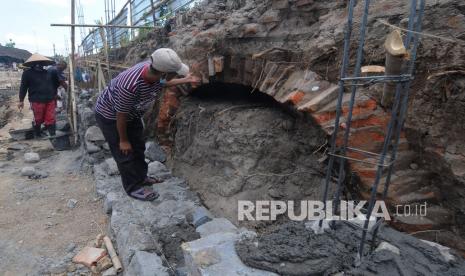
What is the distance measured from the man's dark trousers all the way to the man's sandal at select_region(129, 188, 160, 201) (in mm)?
60

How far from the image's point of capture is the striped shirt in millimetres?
3051

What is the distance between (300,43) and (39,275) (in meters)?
2.98

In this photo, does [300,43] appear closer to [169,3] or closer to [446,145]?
[446,145]

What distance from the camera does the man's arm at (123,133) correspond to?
10.4 feet

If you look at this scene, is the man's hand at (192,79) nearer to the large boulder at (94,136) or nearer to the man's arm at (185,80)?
the man's arm at (185,80)

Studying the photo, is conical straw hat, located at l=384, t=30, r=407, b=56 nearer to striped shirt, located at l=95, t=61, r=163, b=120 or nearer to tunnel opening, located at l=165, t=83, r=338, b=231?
tunnel opening, located at l=165, t=83, r=338, b=231

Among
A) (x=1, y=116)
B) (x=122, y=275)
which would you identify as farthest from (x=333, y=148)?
(x=1, y=116)

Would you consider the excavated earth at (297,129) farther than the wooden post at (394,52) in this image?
Yes

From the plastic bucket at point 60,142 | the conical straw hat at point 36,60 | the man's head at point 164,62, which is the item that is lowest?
the plastic bucket at point 60,142

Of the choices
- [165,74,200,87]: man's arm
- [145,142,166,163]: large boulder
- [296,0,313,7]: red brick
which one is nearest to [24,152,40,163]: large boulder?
[145,142,166,163]: large boulder

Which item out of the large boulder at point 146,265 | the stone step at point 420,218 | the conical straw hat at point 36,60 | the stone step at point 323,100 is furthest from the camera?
the conical straw hat at point 36,60

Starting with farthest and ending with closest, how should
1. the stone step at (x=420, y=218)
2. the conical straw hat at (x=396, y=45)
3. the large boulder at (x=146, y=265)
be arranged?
1. the large boulder at (x=146, y=265)
2. the stone step at (x=420, y=218)
3. the conical straw hat at (x=396, y=45)

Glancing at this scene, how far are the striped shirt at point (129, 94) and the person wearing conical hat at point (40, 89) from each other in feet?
14.9

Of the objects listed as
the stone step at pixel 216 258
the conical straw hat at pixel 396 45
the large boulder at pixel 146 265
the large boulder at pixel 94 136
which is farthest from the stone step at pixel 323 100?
the large boulder at pixel 94 136
